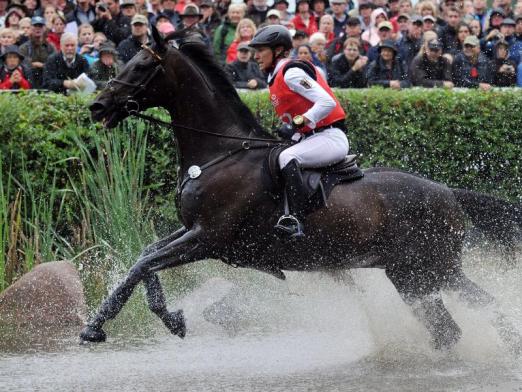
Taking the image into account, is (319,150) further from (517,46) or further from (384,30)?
(517,46)

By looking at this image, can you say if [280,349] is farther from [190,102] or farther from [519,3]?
[519,3]

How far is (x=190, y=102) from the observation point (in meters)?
8.23

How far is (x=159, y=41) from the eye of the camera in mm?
8133

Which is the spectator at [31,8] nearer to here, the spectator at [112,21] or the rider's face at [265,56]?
the spectator at [112,21]

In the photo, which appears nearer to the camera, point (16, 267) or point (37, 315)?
point (37, 315)

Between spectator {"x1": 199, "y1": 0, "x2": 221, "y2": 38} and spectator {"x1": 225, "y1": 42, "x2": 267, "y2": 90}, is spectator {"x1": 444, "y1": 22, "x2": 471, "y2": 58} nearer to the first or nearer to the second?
spectator {"x1": 225, "y1": 42, "x2": 267, "y2": 90}

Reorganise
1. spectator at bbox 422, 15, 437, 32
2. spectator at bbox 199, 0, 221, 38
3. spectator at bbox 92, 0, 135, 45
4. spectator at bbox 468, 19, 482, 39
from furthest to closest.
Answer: spectator at bbox 199, 0, 221, 38 < spectator at bbox 468, 19, 482, 39 < spectator at bbox 422, 15, 437, 32 < spectator at bbox 92, 0, 135, 45

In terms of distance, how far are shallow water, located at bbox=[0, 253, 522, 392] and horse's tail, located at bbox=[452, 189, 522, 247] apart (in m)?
0.23

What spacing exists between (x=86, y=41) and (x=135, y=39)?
100cm

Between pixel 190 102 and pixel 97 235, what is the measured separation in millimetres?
2917

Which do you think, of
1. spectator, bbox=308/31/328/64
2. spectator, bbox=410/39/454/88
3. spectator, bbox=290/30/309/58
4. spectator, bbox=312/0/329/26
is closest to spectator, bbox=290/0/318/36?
spectator, bbox=312/0/329/26

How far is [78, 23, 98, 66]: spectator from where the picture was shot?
593 inches

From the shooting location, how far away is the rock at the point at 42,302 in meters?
9.59

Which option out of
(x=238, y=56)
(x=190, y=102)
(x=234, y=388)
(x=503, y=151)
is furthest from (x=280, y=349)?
(x=238, y=56)
